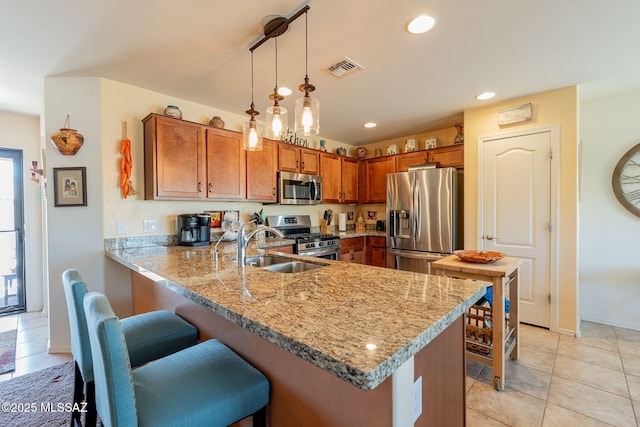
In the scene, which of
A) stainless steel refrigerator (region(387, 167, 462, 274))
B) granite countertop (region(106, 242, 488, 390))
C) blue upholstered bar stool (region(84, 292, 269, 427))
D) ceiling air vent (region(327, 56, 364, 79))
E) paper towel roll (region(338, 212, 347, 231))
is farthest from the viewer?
paper towel roll (region(338, 212, 347, 231))

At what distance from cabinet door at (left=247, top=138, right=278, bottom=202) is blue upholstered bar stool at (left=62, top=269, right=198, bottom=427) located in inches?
75.3

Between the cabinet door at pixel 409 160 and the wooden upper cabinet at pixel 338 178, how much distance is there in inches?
30.3

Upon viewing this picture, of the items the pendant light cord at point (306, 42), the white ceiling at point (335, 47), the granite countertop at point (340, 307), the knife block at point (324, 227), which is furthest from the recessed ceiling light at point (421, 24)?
the knife block at point (324, 227)

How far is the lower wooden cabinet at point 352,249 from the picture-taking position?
3.95 m

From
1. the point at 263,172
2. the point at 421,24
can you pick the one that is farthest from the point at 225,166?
the point at 421,24

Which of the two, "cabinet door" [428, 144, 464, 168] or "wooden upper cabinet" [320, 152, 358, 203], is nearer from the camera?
"cabinet door" [428, 144, 464, 168]

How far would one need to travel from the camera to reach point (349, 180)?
4672 mm

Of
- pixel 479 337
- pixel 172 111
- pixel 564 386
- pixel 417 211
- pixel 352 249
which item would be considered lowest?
pixel 564 386

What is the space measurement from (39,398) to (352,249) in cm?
332

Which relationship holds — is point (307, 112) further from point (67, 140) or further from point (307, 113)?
point (67, 140)

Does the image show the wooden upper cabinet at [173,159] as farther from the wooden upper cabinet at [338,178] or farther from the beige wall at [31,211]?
the beige wall at [31,211]

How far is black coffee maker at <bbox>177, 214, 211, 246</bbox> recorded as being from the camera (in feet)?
9.21

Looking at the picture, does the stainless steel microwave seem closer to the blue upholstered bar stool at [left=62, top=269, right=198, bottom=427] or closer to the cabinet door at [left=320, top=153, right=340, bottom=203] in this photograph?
the cabinet door at [left=320, top=153, right=340, bottom=203]

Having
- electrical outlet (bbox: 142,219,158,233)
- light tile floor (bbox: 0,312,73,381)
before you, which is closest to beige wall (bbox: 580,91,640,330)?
electrical outlet (bbox: 142,219,158,233)
